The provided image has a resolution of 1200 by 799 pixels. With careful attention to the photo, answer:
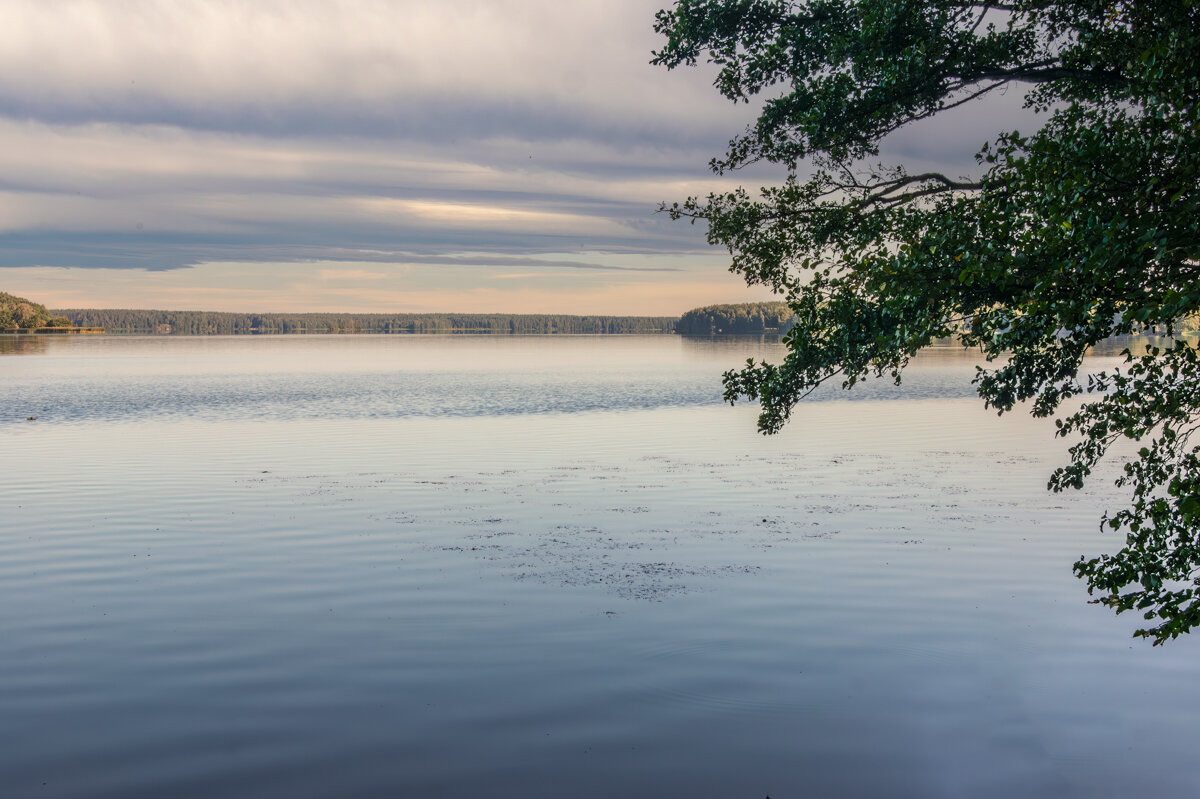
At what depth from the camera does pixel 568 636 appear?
13.2 meters

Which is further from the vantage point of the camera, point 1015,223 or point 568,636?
point 568,636

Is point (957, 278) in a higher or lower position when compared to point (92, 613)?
higher

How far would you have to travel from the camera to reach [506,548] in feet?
60.7

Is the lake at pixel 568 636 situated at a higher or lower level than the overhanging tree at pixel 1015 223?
lower

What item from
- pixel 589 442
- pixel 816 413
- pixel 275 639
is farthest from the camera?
pixel 816 413

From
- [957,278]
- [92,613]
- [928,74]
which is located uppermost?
[928,74]

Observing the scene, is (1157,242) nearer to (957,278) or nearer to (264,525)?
(957,278)

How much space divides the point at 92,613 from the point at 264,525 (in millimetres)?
6211

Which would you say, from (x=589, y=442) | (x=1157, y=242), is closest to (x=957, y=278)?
(x=1157, y=242)

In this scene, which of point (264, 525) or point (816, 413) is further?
point (816, 413)

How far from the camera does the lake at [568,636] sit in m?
9.44

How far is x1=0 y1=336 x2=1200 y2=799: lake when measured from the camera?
944 centimetres

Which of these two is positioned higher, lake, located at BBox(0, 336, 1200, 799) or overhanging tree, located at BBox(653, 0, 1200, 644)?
overhanging tree, located at BBox(653, 0, 1200, 644)

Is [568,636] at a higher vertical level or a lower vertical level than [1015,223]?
lower
